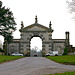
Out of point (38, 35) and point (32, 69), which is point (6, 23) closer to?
point (38, 35)

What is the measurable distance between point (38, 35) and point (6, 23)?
19.1 metres

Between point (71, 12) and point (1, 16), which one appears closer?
point (71, 12)

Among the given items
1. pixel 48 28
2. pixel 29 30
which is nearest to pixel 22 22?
pixel 29 30

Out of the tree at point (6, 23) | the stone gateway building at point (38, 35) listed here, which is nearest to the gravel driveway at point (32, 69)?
the tree at point (6, 23)

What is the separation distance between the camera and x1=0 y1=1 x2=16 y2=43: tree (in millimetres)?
52622

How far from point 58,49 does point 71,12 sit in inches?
1148

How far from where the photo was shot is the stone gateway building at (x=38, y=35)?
226 feet

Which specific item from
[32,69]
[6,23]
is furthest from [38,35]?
[32,69]

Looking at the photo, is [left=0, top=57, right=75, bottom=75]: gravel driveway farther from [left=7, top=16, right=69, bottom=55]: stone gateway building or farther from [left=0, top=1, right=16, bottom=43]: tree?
[left=7, top=16, right=69, bottom=55]: stone gateway building

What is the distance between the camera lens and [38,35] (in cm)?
6988

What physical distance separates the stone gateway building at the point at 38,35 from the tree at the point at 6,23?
1450 cm

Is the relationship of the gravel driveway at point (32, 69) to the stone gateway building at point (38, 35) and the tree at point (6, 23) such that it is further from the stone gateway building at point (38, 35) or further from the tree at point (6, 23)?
the stone gateway building at point (38, 35)

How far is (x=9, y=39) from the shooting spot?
54.2 m

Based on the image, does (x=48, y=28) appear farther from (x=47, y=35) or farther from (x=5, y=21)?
(x=5, y=21)
